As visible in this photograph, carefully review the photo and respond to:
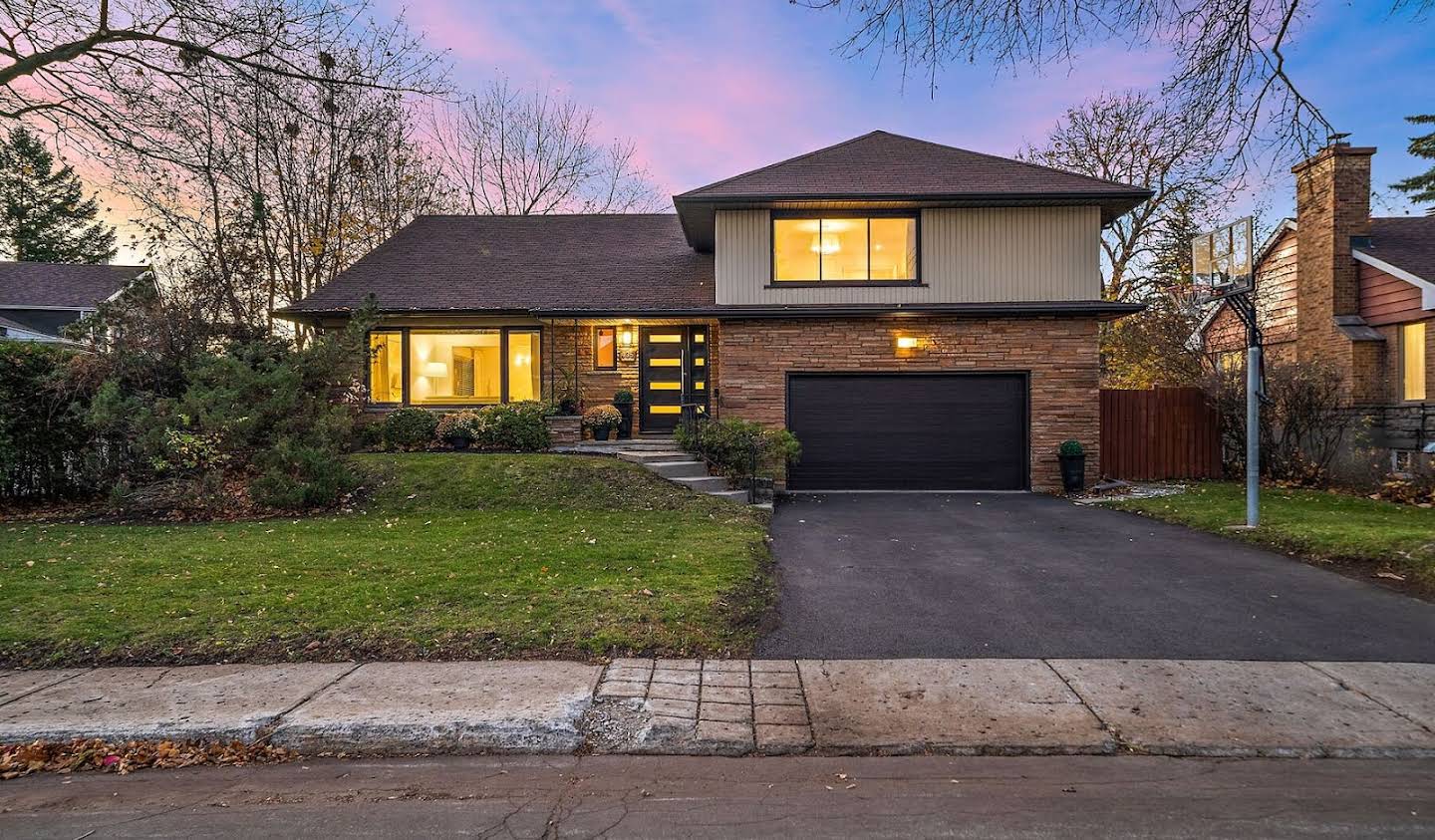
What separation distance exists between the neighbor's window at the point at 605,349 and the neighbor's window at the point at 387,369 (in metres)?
4.11

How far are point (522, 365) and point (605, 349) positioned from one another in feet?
6.01

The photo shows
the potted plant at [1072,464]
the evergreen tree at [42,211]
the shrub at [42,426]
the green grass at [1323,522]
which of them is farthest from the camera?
the potted plant at [1072,464]

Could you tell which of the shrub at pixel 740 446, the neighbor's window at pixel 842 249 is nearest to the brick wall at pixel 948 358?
the neighbor's window at pixel 842 249

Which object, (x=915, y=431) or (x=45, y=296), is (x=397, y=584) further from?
(x=45, y=296)

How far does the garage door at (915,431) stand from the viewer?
12.6 metres

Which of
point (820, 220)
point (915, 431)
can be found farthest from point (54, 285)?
point (915, 431)

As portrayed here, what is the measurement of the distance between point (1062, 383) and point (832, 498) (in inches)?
194

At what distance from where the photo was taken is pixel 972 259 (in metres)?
12.7

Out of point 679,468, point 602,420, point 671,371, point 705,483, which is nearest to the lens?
point 705,483

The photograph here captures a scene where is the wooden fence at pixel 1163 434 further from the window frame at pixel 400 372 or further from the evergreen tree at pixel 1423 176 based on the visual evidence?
the evergreen tree at pixel 1423 176

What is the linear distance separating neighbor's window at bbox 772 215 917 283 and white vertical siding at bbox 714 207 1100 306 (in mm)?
295

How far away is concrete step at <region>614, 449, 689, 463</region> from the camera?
11.3 m

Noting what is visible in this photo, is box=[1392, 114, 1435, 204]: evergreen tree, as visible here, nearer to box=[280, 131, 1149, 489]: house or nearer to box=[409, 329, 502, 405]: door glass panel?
box=[280, 131, 1149, 489]: house

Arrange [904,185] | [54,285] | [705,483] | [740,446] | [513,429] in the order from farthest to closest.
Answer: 1. [54,285]
2. [904,185]
3. [513,429]
4. [740,446]
5. [705,483]
